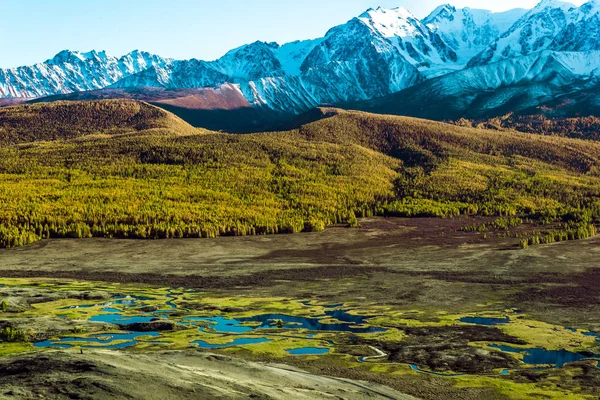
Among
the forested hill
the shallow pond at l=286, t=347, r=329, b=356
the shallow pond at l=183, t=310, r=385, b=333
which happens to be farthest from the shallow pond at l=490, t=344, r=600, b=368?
the forested hill

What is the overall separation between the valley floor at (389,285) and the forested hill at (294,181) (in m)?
10.0

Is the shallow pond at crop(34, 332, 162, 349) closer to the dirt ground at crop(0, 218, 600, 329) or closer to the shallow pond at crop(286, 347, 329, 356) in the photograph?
the shallow pond at crop(286, 347, 329, 356)

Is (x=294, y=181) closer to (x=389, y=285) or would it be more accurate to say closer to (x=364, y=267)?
(x=364, y=267)

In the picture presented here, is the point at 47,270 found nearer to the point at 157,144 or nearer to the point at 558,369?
the point at 558,369

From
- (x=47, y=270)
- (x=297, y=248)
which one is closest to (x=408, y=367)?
(x=47, y=270)

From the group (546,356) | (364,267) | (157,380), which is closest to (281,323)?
(546,356)

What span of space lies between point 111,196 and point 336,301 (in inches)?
2716

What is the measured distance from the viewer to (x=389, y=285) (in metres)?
53.1

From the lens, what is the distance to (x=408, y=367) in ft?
98.8

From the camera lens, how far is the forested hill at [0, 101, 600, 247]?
3735 inches

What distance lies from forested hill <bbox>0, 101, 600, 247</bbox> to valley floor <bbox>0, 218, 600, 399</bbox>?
10006 millimetres

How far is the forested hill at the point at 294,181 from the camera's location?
94.9 m

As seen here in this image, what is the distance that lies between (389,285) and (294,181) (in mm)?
77049

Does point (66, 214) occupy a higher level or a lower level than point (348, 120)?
lower
